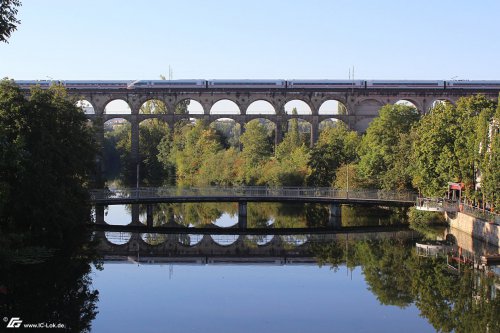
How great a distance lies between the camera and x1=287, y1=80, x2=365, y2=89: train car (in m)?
68.2

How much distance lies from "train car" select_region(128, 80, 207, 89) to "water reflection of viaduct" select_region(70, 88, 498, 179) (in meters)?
0.59

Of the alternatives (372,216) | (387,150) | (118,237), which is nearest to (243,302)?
(118,237)

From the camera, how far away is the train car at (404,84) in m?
68.6

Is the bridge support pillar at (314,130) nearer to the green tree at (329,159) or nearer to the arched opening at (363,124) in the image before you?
the arched opening at (363,124)

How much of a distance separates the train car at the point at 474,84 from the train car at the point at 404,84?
3.39 feet

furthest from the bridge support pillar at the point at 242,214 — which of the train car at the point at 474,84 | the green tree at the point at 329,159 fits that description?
the train car at the point at 474,84

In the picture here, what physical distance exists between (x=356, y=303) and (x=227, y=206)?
1225 inches

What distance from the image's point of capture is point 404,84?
6875 centimetres

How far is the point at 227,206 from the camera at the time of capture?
177 ft

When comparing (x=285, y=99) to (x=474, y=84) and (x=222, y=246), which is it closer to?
(x=474, y=84)

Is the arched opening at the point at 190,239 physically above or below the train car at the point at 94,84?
below

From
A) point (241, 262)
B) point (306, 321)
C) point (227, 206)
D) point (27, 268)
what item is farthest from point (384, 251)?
point (227, 206)

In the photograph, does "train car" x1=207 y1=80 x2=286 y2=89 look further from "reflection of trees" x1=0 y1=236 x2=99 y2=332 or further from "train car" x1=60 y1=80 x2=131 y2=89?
"reflection of trees" x1=0 y1=236 x2=99 y2=332

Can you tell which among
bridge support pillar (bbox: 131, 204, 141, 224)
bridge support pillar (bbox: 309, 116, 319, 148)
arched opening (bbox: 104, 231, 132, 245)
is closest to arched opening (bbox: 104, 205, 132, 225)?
bridge support pillar (bbox: 131, 204, 141, 224)
